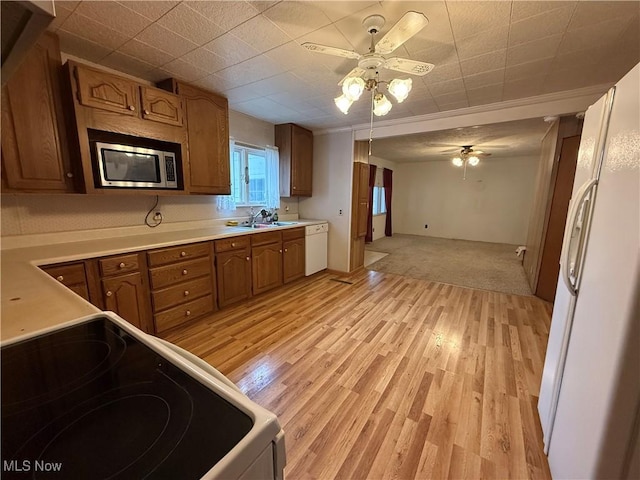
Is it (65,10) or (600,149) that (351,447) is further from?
(65,10)

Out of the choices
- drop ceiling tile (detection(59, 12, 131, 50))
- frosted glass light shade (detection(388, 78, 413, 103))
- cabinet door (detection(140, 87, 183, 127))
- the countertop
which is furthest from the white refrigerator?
cabinet door (detection(140, 87, 183, 127))

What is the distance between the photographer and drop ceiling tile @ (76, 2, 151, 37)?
1.57m

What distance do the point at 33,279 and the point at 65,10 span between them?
5.32 feet

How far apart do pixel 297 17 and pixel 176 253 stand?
2033mm

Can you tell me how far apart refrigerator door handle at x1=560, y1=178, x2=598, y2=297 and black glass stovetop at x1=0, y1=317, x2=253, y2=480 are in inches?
58.1

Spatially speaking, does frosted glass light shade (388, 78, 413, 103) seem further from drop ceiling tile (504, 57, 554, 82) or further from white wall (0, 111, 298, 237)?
white wall (0, 111, 298, 237)

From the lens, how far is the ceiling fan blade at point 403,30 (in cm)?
129

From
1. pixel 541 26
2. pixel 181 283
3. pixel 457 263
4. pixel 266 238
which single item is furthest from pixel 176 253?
pixel 457 263

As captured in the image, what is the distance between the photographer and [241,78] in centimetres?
246

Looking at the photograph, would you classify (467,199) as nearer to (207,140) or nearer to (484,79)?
(484,79)

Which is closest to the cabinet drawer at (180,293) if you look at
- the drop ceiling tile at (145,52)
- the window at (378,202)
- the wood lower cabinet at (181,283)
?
the wood lower cabinet at (181,283)

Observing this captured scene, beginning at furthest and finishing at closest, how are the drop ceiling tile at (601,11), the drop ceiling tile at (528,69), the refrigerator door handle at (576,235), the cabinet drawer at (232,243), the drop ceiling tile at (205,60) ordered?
the cabinet drawer at (232,243) < the drop ceiling tile at (528,69) < the drop ceiling tile at (205,60) < the drop ceiling tile at (601,11) < the refrigerator door handle at (576,235)

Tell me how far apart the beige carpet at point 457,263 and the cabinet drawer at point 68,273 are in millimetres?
3855

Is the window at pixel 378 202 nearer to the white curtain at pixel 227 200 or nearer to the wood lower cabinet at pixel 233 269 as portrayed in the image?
the white curtain at pixel 227 200
